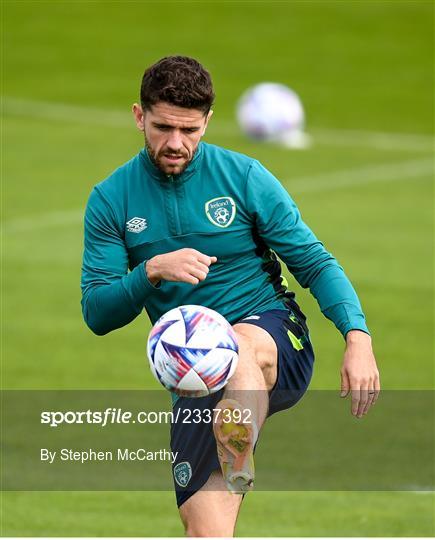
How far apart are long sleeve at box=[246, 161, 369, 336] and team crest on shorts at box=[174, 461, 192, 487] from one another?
1.16 m

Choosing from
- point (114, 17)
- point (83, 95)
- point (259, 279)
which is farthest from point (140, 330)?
point (114, 17)

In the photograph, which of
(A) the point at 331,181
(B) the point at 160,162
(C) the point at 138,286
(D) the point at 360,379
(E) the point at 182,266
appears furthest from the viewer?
(A) the point at 331,181

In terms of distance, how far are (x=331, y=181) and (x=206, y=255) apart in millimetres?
17983

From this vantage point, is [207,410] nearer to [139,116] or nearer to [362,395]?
[362,395]

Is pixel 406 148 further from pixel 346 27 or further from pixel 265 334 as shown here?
pixel 265 334

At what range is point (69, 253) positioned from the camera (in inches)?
819

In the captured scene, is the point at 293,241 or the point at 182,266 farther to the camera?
the point at 293,241

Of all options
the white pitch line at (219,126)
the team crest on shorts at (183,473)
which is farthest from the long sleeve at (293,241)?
the white pitch line at (219,126)

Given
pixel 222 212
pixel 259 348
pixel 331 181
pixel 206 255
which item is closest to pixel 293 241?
pixel 222 212

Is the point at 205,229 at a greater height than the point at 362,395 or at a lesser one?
greater

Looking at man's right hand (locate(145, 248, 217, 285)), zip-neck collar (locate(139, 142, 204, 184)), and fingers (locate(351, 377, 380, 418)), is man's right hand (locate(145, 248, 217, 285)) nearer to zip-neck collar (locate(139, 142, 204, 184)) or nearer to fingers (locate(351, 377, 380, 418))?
zip-neck collar (locate(139, 142, 204, 184))

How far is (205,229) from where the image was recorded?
332 inches

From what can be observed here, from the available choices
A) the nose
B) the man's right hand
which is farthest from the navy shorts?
the nose

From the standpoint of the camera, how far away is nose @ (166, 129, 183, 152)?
8.05 m
